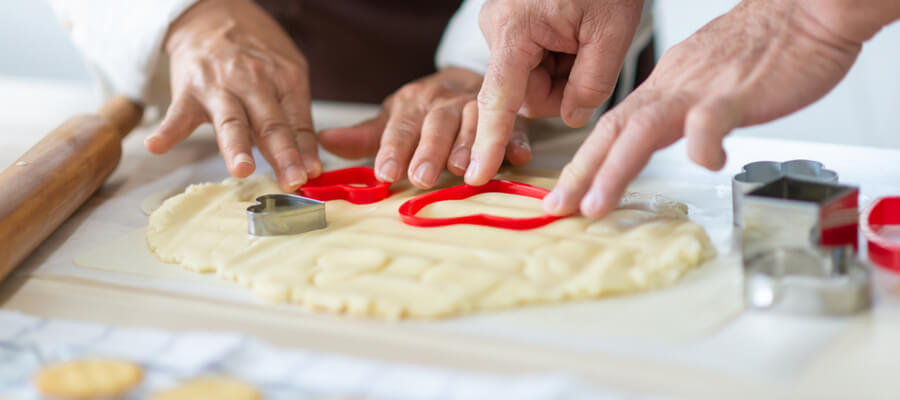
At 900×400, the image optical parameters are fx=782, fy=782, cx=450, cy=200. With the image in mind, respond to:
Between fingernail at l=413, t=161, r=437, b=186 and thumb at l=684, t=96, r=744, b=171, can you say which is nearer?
thumb at l=684, t=96, r=744, b=171

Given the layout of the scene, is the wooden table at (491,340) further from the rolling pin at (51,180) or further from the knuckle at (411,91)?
the knuckle at (411,91)

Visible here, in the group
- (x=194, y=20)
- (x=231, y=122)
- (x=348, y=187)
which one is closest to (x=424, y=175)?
(x=348, y=187)

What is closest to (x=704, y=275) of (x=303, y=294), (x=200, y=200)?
(x=303, y=294)

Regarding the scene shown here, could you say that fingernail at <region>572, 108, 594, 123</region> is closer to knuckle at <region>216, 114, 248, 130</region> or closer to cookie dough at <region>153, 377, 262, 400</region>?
knuckle at <region>216, 114, 248, 130</region>

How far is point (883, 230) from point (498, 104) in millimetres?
509

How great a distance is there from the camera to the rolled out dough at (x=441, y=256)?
0.77 metres

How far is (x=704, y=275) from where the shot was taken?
2.68 feet

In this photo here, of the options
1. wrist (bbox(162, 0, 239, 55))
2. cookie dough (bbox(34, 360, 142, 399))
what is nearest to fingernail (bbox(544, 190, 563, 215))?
cookie dough (bbox(34, 360, 142, 399))

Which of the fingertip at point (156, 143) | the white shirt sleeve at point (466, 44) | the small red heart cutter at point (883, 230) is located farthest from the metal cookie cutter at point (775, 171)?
the fingertip at point (156, 143)

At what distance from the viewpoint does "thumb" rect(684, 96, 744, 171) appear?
841mm

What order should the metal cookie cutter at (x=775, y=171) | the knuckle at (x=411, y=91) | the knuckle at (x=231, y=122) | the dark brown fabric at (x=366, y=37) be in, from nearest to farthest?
the metal cookie cutter at (x=775, y=171)
the knuckle at (x=231, y=122)
the knuckle at (x=411, y=91)
the dark brown fabric at (x=366, y=37)

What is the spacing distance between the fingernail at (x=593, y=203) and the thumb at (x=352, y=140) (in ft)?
1.77

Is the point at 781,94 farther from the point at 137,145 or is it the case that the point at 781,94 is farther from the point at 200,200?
the point at 137,145

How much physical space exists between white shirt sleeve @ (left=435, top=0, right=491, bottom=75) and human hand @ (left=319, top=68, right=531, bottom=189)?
5.9 inches
